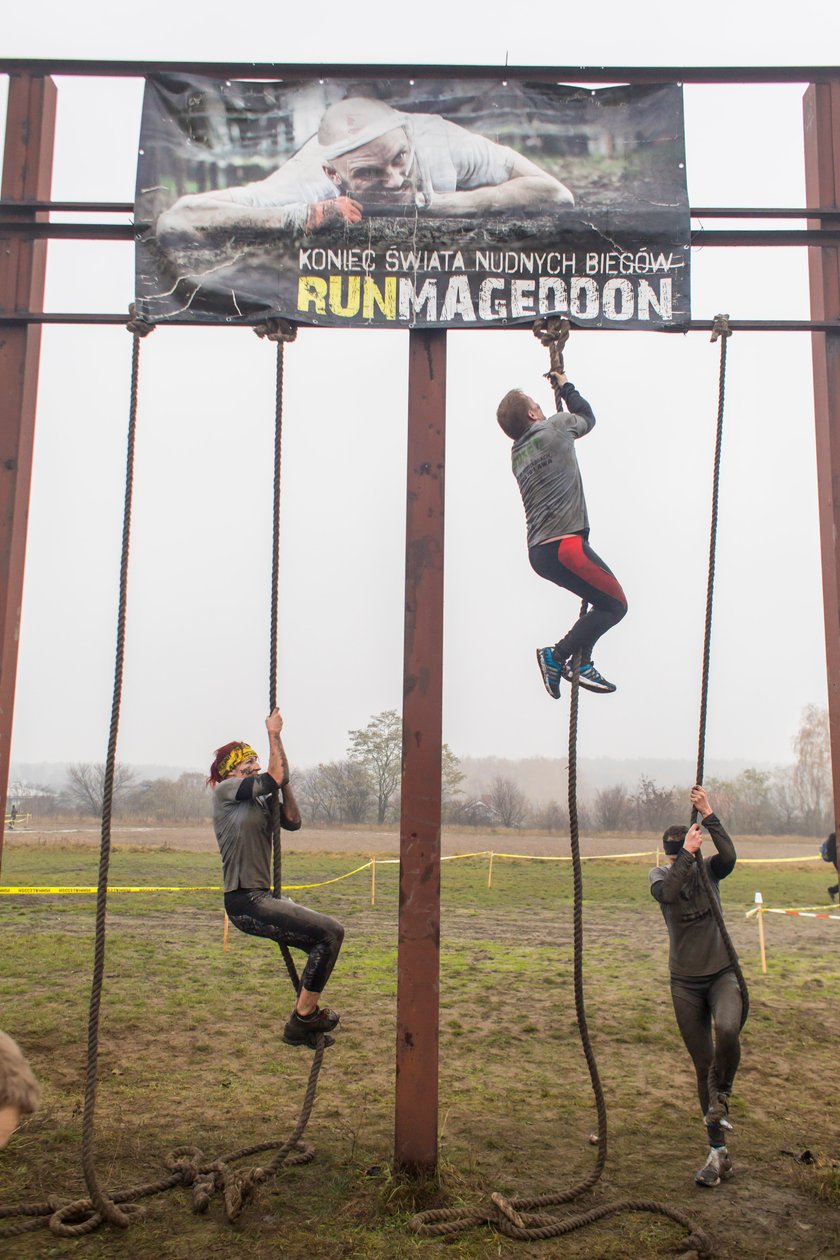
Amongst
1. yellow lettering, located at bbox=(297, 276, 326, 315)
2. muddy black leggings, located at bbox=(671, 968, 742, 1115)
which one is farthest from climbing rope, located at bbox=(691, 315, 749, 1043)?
yellow lettering, located at bbox=(297, 276, 326, 315)

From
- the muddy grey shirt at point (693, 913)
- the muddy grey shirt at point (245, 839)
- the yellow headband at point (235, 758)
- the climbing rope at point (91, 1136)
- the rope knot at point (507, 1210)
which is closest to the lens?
the climbing rope at point (91, 1136)

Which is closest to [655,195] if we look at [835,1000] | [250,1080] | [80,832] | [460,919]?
[250,1080]

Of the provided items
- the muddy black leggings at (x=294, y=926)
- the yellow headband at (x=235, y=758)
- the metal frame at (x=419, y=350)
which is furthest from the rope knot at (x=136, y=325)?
the muddy black leggings at (x=294, y=926)

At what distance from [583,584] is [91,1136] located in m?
3.55

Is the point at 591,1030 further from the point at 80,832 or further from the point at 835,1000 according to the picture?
the point at 80,832

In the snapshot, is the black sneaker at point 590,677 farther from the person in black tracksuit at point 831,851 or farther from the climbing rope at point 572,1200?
the person in black tracksuit at point 831,851

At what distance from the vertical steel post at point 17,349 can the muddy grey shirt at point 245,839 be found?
1.43m

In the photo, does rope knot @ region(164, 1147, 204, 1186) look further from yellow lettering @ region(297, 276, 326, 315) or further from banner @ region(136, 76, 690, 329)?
yellow lettering @ region(297, 276, 326, 315)

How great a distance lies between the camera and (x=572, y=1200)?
198 inches

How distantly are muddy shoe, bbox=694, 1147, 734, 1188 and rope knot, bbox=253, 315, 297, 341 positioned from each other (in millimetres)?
5468

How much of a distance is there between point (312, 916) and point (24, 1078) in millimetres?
2388

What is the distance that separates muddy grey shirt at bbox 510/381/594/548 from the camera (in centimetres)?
490

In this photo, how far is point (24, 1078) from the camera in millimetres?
2318

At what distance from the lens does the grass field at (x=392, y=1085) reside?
4715 mm
